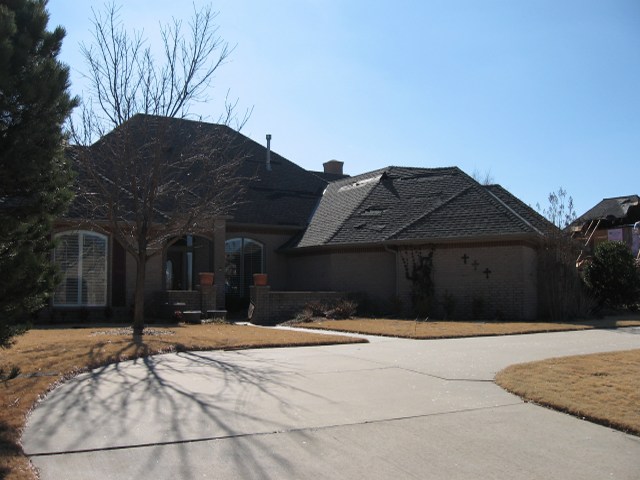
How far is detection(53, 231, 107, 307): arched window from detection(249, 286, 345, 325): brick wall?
5.18m

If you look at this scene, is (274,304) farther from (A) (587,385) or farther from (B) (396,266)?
(A) (587,385)

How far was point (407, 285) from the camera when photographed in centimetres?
A: 2205

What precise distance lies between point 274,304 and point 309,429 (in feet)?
47.3

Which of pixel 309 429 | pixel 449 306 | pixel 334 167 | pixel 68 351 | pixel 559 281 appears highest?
pixel 334 167

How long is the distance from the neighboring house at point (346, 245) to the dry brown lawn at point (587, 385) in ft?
32.9

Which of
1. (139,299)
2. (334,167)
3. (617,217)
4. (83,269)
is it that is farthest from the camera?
(617,217)

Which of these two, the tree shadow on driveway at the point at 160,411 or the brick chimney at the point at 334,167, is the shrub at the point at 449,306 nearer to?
the tree shadow on driveway at the point at 160,411

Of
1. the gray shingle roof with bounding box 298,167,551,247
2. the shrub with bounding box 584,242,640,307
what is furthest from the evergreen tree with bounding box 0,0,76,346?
the shrub with bounding box 584,242,640,307

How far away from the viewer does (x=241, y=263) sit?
25906 mm

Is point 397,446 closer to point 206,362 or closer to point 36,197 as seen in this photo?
point 36,197

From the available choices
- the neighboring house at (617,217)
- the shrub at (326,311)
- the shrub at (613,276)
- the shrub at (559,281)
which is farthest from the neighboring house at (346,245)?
the neighboring house at (617,217)

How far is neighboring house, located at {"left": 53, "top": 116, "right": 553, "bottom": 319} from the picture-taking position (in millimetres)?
20312

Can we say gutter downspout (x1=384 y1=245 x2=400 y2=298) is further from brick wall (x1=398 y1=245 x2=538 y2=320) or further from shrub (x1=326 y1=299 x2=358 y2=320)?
shrub (x1=326 y1=299 x2=358 y2=320)

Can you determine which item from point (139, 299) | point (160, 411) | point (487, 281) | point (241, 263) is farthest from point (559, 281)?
point (160, 411)
